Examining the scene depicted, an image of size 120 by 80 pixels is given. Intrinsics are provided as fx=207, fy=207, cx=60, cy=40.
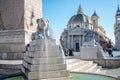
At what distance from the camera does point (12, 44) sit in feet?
37.4

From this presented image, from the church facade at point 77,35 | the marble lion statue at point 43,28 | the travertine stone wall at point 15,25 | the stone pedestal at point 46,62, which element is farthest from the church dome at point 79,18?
the stone pedestal at point 46,62

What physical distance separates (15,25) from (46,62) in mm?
5741

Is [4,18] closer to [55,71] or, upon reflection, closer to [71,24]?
[55,71]

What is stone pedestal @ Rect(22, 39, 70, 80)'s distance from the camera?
616 centimetres

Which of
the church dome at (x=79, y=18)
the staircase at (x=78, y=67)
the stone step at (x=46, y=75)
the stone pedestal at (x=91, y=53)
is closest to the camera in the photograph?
the stone step at (x=46, y=75)

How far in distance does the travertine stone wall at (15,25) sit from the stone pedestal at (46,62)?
4.84 meters

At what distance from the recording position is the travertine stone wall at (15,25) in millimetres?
11250

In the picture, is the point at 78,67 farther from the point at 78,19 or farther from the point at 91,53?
the point at 78,19

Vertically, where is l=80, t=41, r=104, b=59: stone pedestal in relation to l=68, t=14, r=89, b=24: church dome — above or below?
below

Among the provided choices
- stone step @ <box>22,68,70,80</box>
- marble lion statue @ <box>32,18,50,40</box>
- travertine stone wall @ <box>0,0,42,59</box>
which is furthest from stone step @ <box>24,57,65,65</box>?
travertine stone wall @ <box>0,0,42,59</box>

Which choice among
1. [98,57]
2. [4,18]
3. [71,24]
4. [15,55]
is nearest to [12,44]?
[15,55]

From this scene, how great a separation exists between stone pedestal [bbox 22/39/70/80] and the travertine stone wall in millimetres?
4838

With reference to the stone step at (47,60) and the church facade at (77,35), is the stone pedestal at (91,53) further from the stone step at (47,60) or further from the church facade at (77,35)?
the church facade at (77,35)

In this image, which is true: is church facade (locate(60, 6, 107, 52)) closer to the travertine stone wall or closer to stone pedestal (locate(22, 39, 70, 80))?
the travertine stone wall
